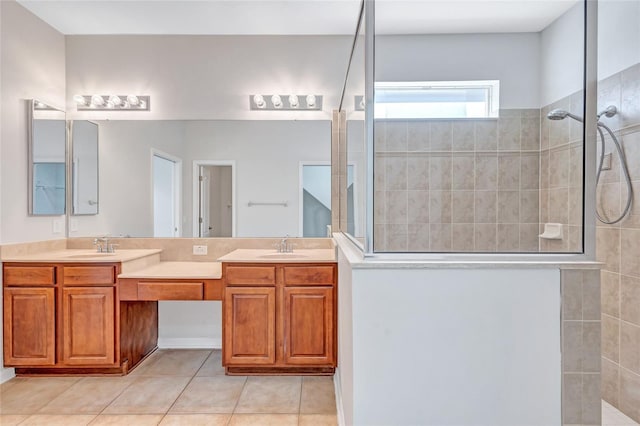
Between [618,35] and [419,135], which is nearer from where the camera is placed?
[618,35]

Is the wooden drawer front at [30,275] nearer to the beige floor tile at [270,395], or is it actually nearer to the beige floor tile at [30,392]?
the beige floor tile at [30,392]

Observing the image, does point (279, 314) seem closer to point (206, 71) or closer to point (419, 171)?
point (419, 171)

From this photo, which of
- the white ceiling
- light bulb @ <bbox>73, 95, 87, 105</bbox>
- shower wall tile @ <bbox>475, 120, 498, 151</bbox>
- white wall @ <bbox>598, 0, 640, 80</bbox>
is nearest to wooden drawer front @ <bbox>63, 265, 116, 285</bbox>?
Result: light bulb @ <bbox>73, 95, 87, 105</bbox>

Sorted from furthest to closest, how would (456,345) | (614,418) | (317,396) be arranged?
1. (317,396)
2. (614,418)
3. (456,345)

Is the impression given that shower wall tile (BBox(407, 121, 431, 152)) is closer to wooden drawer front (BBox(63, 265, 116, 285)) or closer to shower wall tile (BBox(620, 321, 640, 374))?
shower wall tile (BBox(620, 321, 640, 374))

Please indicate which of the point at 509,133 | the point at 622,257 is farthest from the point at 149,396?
the point at 509,133

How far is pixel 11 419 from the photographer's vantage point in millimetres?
2195

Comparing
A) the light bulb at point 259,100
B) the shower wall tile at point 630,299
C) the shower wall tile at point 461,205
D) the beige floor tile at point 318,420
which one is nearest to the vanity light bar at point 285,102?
the light bulb at point 259,100

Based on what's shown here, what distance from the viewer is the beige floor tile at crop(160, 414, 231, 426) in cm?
214

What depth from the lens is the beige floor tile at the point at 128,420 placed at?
215 cm

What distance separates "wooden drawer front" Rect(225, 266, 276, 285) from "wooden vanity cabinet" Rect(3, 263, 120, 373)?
32.4 inches

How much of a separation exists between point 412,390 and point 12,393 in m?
2.58

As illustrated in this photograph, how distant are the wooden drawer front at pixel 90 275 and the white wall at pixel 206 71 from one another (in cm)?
131

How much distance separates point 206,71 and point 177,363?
2.33 m
